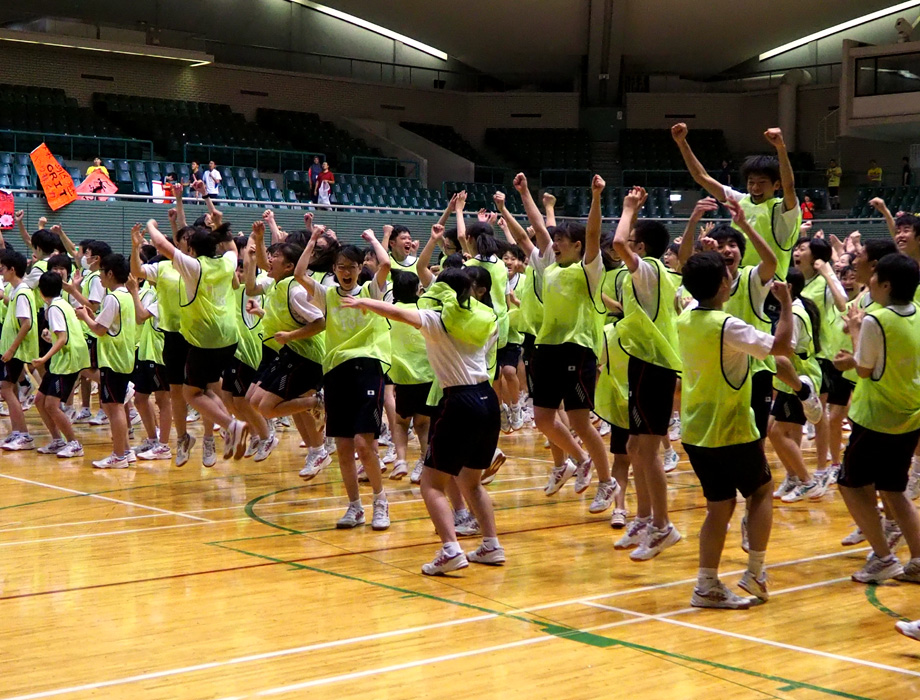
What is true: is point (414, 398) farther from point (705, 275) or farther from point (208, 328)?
point (705, 275)

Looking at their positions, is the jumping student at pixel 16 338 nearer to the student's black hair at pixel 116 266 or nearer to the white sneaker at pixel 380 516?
the student's black hair at pixel 116 266

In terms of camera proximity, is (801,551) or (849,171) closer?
(801,551)

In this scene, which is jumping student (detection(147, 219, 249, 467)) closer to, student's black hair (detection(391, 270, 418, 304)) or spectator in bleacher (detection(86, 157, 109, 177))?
student's black hair (detection(391, 270, 418, 304))

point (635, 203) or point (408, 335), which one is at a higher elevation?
point (635, 203)

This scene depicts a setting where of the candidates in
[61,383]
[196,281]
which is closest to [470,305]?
[196,281]

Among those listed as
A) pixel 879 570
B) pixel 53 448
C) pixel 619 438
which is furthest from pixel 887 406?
pixel 53 448

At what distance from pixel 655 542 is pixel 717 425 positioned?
138 centimetres

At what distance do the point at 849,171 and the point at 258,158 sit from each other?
679 inches

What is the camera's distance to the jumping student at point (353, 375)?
761 cm

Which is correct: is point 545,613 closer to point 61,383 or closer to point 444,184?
point 61,383

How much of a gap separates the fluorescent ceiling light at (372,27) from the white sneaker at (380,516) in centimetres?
2581

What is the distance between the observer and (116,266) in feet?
34.2

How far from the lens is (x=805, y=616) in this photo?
5656 mm

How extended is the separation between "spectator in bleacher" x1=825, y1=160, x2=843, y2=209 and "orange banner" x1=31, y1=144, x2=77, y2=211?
19.0m
